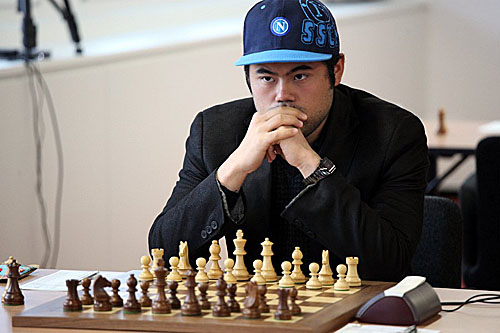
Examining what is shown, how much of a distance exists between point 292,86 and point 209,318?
2.66ft

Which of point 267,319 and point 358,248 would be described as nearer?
point 267,319

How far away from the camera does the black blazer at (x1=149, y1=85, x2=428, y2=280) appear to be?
2154mm

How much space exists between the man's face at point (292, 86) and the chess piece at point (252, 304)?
2.41ft

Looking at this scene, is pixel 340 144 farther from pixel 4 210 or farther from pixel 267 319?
pixel 4 210

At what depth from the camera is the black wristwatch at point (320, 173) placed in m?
2.18

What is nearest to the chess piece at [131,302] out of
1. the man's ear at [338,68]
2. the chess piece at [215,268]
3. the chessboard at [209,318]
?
the chessboard at [209,318]

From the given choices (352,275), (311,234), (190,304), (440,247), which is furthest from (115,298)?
(440,247)

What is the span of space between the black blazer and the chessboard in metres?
0.37

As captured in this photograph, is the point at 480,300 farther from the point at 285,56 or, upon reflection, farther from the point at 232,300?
the point at 285,56

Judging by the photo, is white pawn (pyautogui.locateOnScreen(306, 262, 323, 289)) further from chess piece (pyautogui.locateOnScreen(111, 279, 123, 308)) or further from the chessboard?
chess piece (pyautogui.locateOnScreen(111, 279, 123, 308))

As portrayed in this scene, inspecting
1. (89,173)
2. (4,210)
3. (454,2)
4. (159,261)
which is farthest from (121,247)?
(454,2)

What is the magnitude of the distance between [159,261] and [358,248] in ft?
1.92

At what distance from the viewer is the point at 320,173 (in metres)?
2.18

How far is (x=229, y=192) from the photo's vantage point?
2246mm
